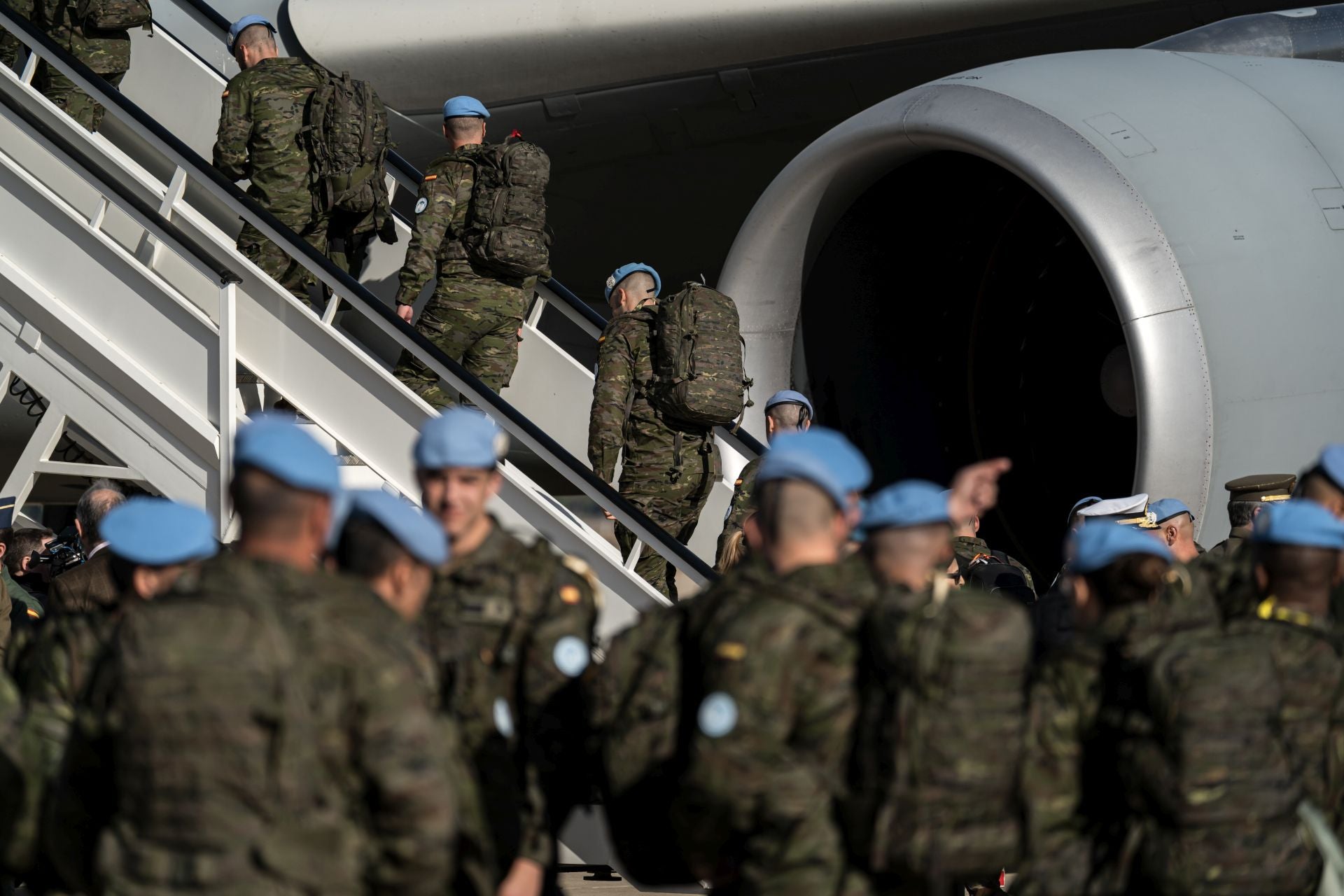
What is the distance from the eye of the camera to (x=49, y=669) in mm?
3074

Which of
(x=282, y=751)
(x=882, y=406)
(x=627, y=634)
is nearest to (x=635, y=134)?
(x=882, y=406)

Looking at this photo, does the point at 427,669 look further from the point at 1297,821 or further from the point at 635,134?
the point at 635,134

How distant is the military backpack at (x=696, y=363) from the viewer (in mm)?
5797

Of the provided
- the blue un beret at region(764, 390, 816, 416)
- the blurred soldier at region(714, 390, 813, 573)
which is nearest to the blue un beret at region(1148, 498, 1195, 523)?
the blurred soldier at region(714, 390, 813, 573)

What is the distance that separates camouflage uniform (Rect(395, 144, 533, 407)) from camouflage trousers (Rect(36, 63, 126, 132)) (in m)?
1.67

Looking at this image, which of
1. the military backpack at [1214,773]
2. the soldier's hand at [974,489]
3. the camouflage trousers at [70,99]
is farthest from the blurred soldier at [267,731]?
the camouflage trousers at [70,99]

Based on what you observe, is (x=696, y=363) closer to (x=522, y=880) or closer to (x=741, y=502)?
(x=741, y=502)

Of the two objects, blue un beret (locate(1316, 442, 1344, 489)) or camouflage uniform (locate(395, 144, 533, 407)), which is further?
camouflage uniform (locate(395, 144, 533, 407))

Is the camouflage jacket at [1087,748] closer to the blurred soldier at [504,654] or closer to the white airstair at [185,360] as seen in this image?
the blurred soldier at [504,654]

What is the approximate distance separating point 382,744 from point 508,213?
3820 millimetres

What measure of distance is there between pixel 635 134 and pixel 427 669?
236 inches

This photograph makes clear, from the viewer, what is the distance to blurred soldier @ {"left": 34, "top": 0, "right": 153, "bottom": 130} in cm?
679

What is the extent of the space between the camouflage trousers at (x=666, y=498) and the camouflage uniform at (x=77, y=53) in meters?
2.90

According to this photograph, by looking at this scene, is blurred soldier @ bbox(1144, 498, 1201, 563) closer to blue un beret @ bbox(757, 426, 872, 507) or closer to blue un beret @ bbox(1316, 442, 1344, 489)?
blue un beret @ bbox(1316, 442, 1344, 489)
